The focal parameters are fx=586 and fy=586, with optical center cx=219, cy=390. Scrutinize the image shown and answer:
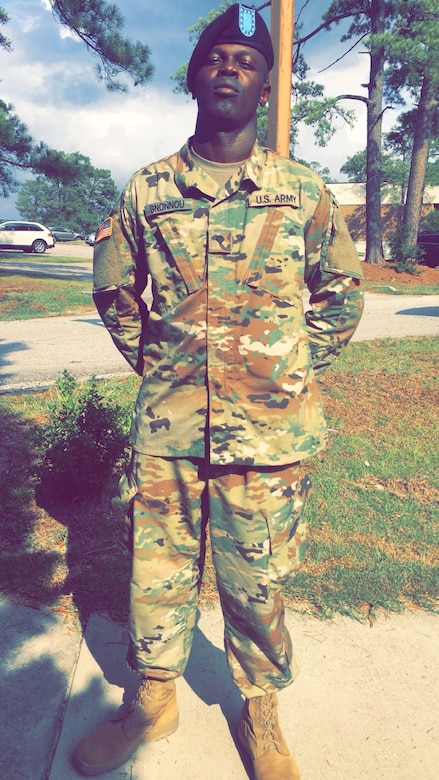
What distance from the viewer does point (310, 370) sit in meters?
1.87

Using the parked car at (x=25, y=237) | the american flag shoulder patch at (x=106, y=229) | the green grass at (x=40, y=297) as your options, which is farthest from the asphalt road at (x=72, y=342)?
the parked car at (x=25, y=237)

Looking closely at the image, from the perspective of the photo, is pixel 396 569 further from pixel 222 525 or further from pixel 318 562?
pixel 222 525

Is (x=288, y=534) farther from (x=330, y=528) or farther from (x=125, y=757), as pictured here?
(x=330, y=528)

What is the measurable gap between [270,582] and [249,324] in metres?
0.79

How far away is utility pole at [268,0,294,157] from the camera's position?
2725 millimetres

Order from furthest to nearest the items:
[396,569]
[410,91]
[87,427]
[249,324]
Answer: [410,91] < [87,427] < [396,569] < [249,324]

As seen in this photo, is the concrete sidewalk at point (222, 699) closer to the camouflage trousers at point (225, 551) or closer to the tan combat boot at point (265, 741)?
the tan combat boot at point (265, 741)

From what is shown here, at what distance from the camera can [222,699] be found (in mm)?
2133

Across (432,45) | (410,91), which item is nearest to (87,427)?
(432,45)

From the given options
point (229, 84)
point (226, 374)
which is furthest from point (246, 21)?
point (226, 374)

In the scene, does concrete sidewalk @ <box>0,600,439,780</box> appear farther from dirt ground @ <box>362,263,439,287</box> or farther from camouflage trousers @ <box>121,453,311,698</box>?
dirt ground @ <box>362,263,439,287</box>

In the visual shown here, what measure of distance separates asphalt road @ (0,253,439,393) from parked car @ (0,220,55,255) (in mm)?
23514

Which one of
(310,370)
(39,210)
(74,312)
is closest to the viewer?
(310,370)

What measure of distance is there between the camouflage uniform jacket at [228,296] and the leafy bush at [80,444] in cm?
147
